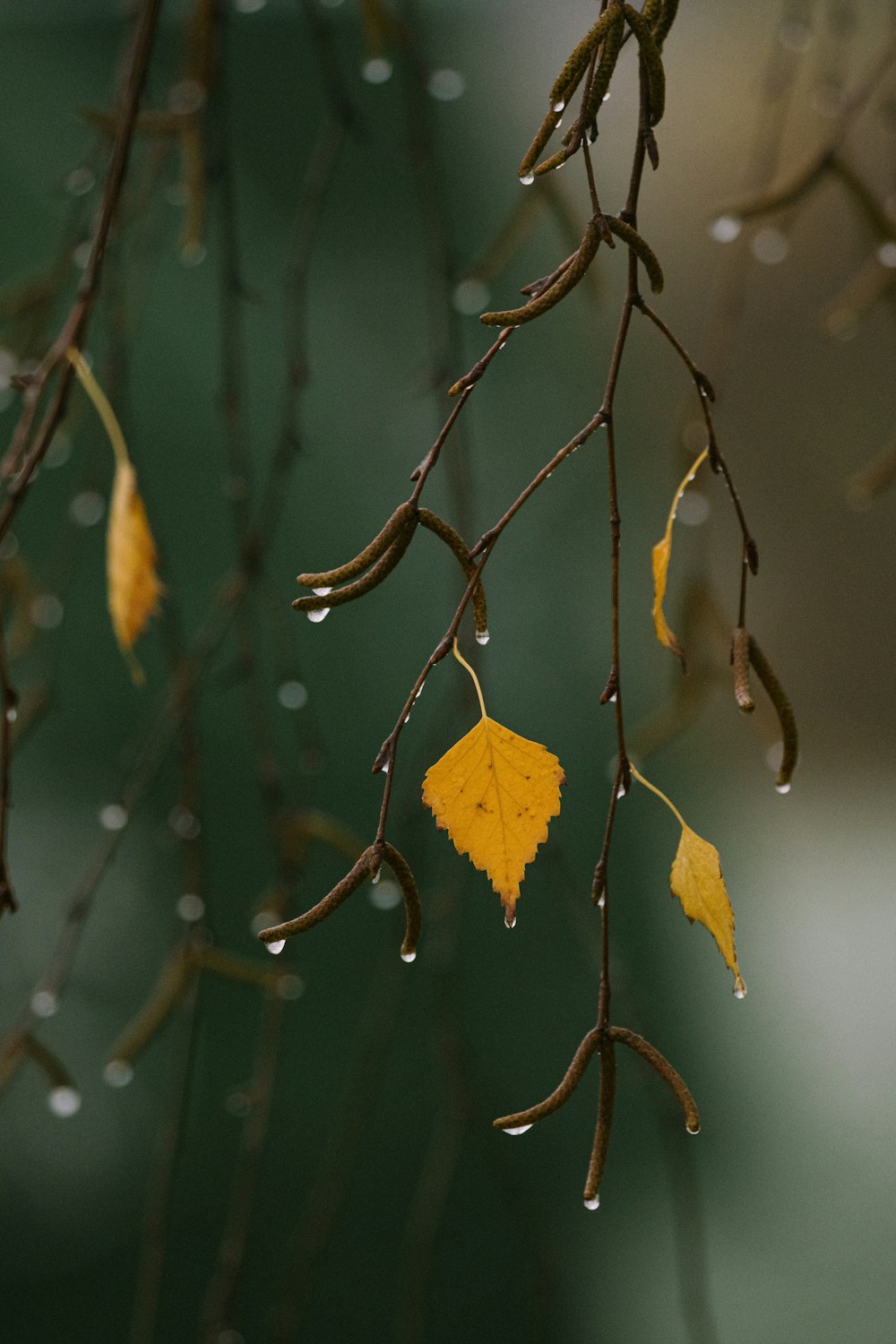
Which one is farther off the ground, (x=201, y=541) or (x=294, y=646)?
(x=201, y=541)

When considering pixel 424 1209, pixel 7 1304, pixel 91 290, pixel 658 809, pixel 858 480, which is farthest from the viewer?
pixel 658 809

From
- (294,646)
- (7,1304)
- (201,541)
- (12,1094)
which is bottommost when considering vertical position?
(7,1304)

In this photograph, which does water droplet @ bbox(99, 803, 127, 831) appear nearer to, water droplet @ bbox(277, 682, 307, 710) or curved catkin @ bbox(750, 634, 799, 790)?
water droplet @ bbox(277, 682, 307, 710)

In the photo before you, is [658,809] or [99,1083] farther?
[658,809]

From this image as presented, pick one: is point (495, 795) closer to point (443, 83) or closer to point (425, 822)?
point (443, 83)

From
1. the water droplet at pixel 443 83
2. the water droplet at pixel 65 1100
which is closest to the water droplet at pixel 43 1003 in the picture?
the water droplet at pixel 65 1100

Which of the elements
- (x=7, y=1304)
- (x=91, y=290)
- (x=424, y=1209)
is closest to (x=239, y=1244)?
(x=424, y=1209)

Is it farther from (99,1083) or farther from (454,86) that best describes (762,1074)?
(454,86)

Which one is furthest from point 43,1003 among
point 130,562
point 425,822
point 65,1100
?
point 425,822
